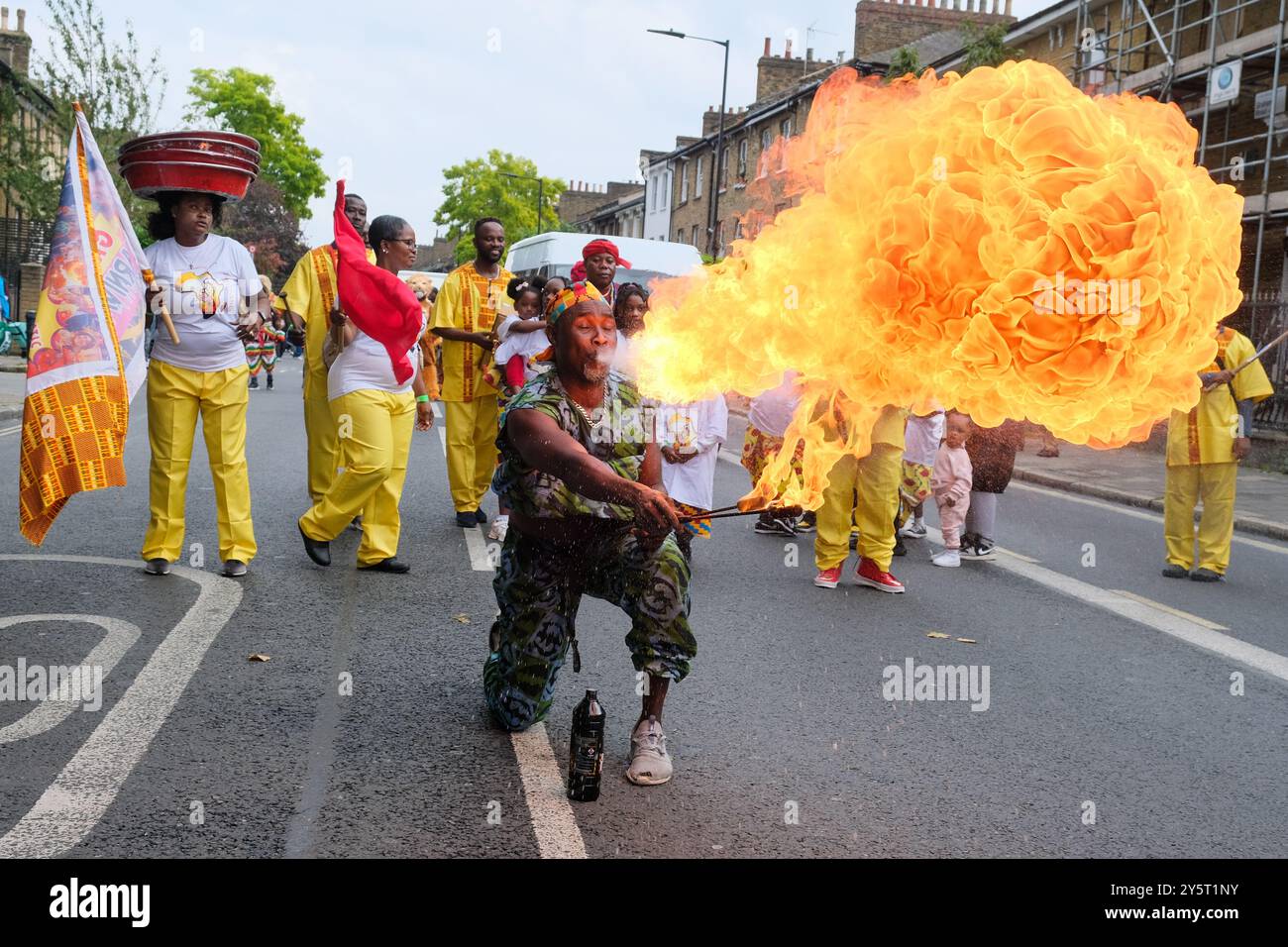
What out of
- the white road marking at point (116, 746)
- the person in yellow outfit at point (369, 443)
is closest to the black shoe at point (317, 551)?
the person in yellow outfit at point (369, 443)

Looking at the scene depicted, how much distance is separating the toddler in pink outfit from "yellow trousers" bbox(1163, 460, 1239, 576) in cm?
142

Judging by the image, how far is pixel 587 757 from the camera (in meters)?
4.07

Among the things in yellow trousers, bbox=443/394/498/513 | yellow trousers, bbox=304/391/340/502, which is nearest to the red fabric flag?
yellow trousers, bbox=304/391/340/502

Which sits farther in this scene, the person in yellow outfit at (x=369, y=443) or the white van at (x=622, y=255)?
the white van at (x=622, y=255)

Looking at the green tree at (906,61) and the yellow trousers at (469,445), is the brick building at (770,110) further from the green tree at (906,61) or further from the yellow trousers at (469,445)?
the yellow trousers at (469,445)

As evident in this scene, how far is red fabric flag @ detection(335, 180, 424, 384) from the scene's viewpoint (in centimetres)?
754

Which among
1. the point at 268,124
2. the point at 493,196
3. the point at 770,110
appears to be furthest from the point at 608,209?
the point at 770,110

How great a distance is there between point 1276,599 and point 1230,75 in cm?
1574

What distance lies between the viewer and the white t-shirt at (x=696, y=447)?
797 centimetres

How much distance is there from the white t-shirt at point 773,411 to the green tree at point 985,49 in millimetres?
16963

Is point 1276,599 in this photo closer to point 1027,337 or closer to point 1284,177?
point 1027,337

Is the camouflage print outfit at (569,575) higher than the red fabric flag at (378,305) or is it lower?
lower

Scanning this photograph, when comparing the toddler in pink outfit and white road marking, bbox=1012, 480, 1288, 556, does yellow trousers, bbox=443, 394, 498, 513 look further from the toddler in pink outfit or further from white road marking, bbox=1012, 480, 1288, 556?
white road marking, bbox=1012, 480, 1288, 556

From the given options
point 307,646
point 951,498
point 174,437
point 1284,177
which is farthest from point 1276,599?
point 1284,177
